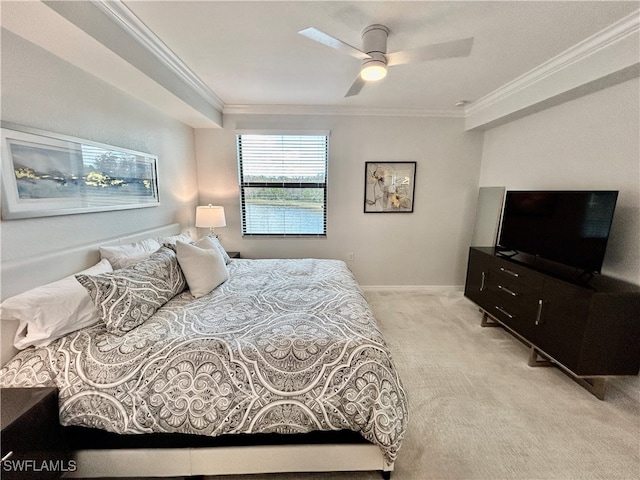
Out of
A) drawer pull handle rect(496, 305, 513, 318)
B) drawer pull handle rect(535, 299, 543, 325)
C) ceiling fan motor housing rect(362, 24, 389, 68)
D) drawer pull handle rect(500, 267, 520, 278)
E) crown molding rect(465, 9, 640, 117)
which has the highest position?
crown molding rect(465, 9, 640, 117)

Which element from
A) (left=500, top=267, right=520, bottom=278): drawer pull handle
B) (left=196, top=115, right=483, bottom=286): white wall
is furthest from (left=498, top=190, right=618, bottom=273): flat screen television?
(left=196, top=115, right=483, bottom=286): white wall

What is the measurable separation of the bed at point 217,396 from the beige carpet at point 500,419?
24cm

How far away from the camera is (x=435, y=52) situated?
1577mm

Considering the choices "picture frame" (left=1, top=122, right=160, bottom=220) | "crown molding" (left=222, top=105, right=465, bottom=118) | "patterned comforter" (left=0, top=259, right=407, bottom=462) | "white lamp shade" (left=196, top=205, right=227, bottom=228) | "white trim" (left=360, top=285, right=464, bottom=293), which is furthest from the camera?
"white trim" (left=360, top=285, right=464, bottom=293)

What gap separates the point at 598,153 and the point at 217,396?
10.6 feet

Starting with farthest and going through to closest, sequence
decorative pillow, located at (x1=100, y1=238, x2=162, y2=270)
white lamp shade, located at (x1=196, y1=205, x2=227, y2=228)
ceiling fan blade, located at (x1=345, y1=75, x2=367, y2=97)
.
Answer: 1. white lamp shade, located at (x1=196, y1=205, x2=227, y2=228)
2. ceiling fan blade, located at (x1=345, y1=75, x2=367, y2=97)
3. decorative pillow, located at (x1=100, y1=238, x2=162, y2=270)

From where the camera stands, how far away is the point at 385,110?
348 cm

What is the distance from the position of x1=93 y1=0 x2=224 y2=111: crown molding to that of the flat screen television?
3.35 m

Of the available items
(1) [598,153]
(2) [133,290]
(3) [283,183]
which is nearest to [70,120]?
(2) [133,290]

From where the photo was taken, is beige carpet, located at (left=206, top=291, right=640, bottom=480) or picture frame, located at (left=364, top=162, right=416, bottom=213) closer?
beige carpet, located at (left=206, top=291, right=640, bottom=480)

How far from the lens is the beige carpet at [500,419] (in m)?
1.41

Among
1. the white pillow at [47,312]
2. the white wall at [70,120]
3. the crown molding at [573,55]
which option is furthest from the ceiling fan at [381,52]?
the white pillow at [47,312]

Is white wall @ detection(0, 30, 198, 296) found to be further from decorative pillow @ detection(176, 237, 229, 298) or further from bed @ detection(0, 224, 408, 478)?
decorative pillow @ detection(176, 237, 229, 298)

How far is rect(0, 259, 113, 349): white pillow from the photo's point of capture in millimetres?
1245
